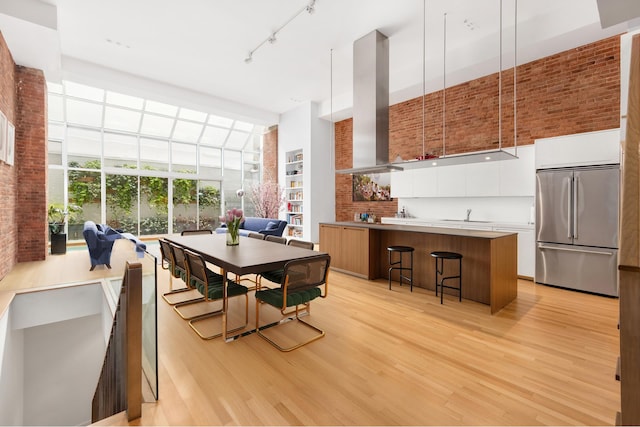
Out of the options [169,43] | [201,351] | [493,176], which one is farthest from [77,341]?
[493,176]

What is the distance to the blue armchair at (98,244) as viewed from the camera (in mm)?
5168

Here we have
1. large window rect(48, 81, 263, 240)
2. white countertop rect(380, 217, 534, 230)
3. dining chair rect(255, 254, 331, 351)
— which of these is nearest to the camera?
dining chair rect(255, 254, 331, 351)

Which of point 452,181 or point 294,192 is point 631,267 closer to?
point 452,181

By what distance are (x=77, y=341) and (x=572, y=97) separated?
344 inches

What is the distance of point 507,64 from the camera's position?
529cm

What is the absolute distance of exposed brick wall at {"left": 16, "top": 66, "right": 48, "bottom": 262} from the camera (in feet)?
18.1

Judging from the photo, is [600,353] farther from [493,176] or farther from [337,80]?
[337,80]

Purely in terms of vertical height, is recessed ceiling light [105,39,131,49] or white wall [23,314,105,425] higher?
recessed ceiling light [105,39,131,49]

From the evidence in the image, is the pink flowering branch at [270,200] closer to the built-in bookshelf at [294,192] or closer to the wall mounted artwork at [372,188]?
the built-in bookshelf at [294,192]

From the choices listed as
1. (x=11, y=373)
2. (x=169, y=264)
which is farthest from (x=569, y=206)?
(x=11, y=373)

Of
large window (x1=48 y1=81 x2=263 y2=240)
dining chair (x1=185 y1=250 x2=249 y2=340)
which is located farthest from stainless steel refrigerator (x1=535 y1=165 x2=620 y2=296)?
large window (x1=48 y1=81 x2=263 y2=240)

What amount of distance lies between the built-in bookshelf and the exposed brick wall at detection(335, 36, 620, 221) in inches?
107

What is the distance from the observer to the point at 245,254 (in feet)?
10.5

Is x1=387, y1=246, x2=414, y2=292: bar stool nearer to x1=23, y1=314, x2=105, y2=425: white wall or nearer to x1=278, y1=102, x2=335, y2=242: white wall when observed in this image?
x1=278, y1=102, x2=335, y2=242: white wall
